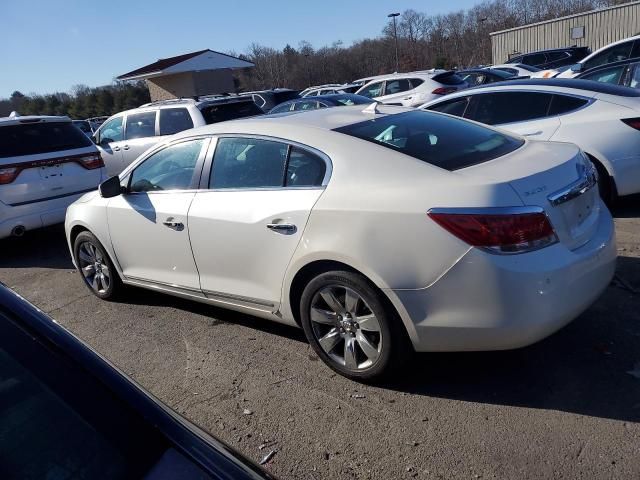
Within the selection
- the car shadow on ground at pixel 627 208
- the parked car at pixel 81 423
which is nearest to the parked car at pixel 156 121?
the car shadow on ground at pixel 627 208

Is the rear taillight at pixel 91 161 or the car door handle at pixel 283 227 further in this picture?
the rear taillight at pixel 91 161

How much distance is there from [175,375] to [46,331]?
251 centimetres

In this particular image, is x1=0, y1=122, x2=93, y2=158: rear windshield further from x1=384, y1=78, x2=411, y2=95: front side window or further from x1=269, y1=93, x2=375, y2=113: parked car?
x1=384, y1=78, x2=411, y2=95: front side window

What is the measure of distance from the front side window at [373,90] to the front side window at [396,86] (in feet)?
1.03

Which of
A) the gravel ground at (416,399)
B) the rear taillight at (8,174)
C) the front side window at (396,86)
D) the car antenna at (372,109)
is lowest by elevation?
the gravel ground at (416,399)

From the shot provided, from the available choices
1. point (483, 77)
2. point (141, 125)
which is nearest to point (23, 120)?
point (141, 125)

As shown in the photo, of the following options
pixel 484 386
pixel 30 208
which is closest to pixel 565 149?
pixel 484 386

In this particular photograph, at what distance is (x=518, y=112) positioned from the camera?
6793 mm

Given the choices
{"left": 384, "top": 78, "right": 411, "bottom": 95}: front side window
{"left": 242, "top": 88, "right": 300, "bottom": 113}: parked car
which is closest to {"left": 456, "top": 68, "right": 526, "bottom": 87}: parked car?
{"left": 384, "top": 78, "right": 411, "bottom": 95}: front side window

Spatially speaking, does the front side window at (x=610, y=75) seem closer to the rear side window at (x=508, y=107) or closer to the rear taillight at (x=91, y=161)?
the rear side window at (x=508, y=107)

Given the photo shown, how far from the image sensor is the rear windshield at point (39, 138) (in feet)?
24.3

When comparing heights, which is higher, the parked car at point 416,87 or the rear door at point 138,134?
the rear door at point 138,134

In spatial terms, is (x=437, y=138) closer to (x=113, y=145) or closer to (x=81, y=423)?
(x=81, y=423)

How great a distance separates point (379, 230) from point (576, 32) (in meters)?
39.9
